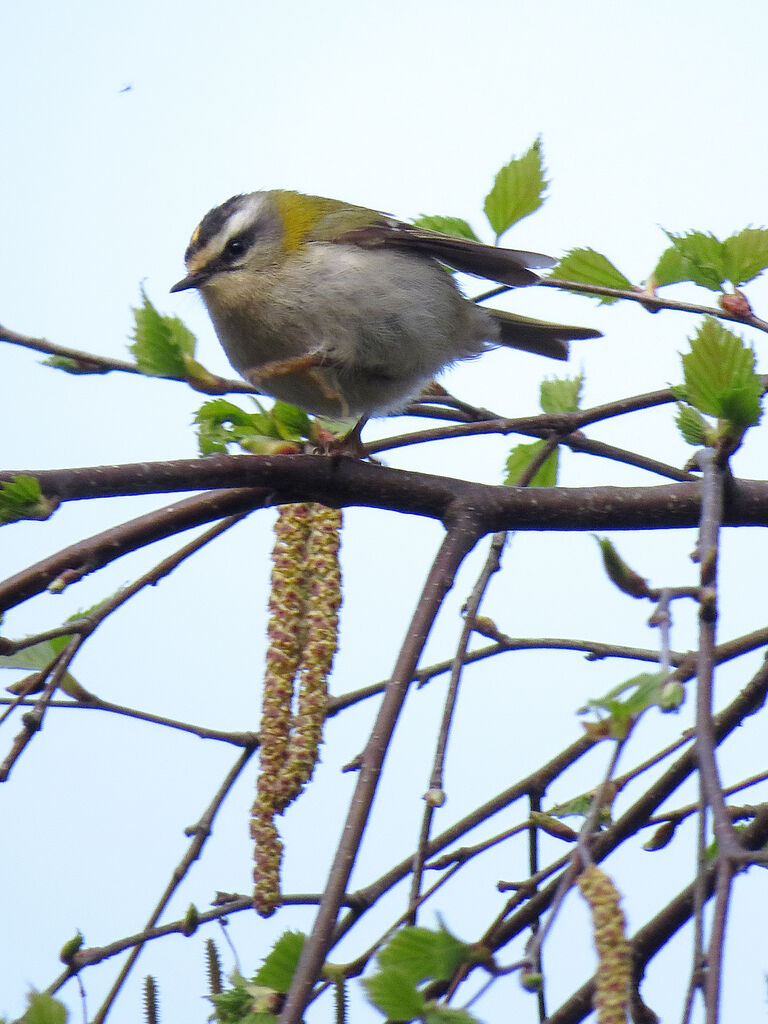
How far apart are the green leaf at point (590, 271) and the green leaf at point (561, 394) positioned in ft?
0.87

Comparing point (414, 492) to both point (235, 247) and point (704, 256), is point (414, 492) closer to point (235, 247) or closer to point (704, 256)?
point (704, 256)

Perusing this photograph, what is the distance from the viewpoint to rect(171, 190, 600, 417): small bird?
2.07 m

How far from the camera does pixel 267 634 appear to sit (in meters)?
1.31

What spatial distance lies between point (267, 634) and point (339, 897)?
432 mm

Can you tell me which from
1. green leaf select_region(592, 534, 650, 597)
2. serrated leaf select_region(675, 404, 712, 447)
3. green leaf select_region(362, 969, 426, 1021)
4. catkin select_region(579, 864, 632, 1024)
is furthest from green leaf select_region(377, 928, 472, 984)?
serrated leaf select_region(675, 404, 712, 447)

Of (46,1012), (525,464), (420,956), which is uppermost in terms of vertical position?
(525,464)

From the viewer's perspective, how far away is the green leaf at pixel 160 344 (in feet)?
4.88

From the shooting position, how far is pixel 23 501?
1.21 m

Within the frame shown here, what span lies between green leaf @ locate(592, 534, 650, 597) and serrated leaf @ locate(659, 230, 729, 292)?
743 millimetres

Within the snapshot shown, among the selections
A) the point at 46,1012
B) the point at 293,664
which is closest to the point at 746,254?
the point at 293,664

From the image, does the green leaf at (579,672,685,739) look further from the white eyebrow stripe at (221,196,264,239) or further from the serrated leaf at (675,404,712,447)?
the white eyebrow stripe at (221,196,264,239)

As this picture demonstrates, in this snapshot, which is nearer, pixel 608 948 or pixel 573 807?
pixel 608 948

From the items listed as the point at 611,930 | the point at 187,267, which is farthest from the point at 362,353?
the point at 611,930

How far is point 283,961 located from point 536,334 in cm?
177
